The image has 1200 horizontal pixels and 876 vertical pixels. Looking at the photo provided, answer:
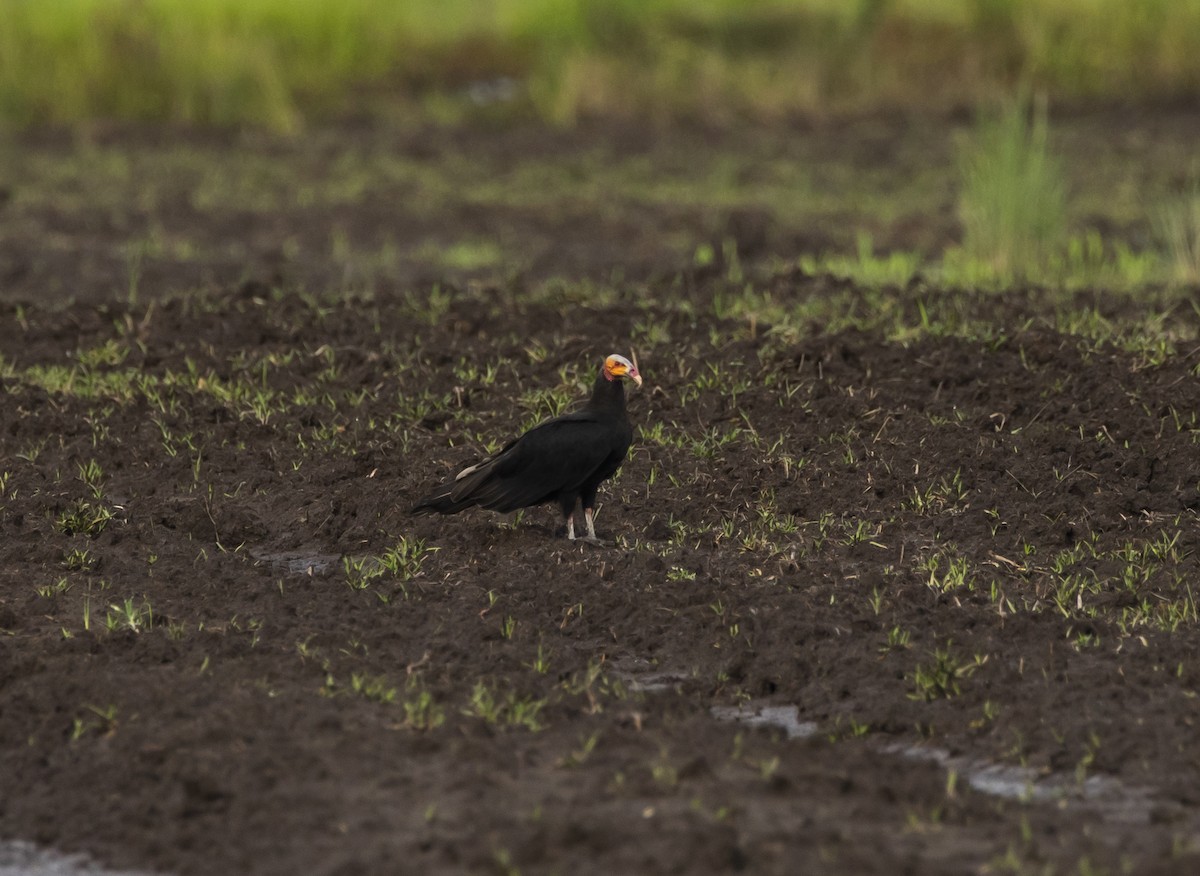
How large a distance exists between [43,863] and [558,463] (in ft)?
8.20

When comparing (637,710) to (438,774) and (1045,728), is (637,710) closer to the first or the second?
(438,774)

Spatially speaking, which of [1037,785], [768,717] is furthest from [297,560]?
[1037,785]

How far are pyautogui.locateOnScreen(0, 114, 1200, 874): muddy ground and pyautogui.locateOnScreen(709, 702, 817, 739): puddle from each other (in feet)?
0.05

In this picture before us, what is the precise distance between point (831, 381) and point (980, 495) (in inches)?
52.4

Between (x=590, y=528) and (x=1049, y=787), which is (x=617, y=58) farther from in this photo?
(x=1049, y=787)

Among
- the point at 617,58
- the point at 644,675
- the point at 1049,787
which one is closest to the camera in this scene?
the point at 1049,787

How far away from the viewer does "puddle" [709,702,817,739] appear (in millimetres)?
5548

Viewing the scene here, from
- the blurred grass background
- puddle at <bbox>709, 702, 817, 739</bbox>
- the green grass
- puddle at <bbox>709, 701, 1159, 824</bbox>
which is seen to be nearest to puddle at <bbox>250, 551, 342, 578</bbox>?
puddle at <bbox>709, 702, 817, 739</bbox>

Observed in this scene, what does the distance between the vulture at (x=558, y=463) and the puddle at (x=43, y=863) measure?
7.47ft

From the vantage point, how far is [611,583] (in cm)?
650

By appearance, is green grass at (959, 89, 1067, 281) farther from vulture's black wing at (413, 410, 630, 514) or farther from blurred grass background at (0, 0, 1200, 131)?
blurred grass background at (0, 0, 1200, 131)

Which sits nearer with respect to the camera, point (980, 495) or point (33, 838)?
point (33, 838)

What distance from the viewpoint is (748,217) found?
44.3ft

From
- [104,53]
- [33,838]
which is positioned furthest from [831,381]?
[104,53]
